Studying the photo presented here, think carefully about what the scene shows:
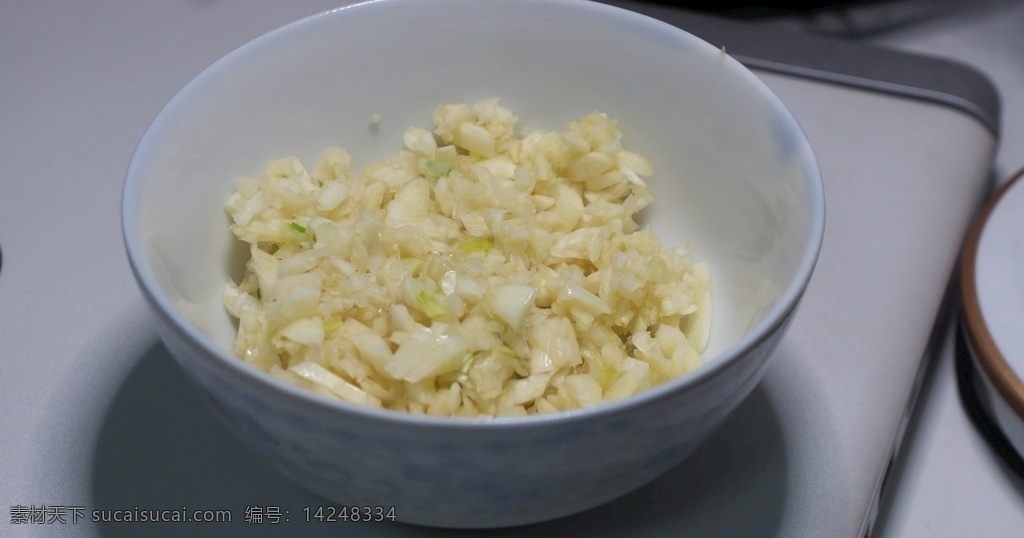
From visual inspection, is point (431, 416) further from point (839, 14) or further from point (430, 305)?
point (839, 14)

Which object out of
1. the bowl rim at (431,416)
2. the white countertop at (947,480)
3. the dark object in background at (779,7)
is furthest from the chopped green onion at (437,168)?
the dark object in background at (779,7)

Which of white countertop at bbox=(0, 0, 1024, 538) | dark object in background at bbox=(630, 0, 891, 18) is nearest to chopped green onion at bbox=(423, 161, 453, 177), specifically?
white countertop at bbox=(0, 0, 1024, 538)

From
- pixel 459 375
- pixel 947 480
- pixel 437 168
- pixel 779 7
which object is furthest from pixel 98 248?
pixel 779 7

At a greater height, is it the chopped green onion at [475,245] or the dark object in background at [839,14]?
the chopped green onion at [475,245]

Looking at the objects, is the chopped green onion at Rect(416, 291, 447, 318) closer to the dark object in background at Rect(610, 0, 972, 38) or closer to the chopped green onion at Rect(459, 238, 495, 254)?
the chopped green onion at Rect(459, 238, 495, 254)

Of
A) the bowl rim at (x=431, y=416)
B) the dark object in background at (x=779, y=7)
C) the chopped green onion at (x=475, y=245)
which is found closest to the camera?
the bowl rim at (x=431, y=416)

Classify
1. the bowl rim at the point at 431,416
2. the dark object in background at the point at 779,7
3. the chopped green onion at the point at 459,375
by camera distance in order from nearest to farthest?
1. the bowl rim at the point at 431,416
2. the chopped green onion at the point at 459,375
3. the dark object in background at the point at 779,7

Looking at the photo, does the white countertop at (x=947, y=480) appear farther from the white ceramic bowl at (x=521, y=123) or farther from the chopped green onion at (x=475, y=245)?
the chopped green onion at (x=475, y=245)

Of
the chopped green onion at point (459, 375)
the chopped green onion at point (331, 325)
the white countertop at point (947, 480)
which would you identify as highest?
the chopped green onion at point (331, 325)
